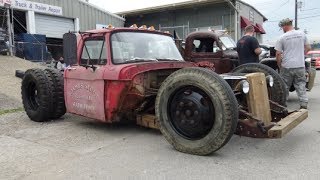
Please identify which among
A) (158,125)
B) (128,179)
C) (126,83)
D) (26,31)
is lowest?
(128,179)

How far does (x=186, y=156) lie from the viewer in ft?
15.6

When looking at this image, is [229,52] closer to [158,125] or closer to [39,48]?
[158,125]

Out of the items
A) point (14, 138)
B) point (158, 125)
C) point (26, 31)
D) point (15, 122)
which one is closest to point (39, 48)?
point (26, 31)

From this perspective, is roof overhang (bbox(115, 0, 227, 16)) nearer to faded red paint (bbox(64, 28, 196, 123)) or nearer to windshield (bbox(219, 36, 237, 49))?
windshield (bbox(219, 36, 237, 49))

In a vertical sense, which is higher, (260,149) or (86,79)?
(86,79)

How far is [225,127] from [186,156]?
26.7 inches

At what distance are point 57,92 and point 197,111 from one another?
3.22 metres

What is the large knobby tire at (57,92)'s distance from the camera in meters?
6.93

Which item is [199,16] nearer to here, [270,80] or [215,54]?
[215,54]

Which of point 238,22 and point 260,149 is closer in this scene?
point 260,149

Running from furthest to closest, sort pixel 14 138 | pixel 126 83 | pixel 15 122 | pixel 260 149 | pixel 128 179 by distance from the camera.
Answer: pixel 15 122, pixel 14 138, pixel 126 83, pixel 260 149, pixel 128 179

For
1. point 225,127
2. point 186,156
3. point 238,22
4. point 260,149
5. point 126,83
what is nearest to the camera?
point 225,127

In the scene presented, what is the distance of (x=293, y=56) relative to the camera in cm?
731

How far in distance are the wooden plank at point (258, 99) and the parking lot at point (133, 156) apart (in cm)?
46
